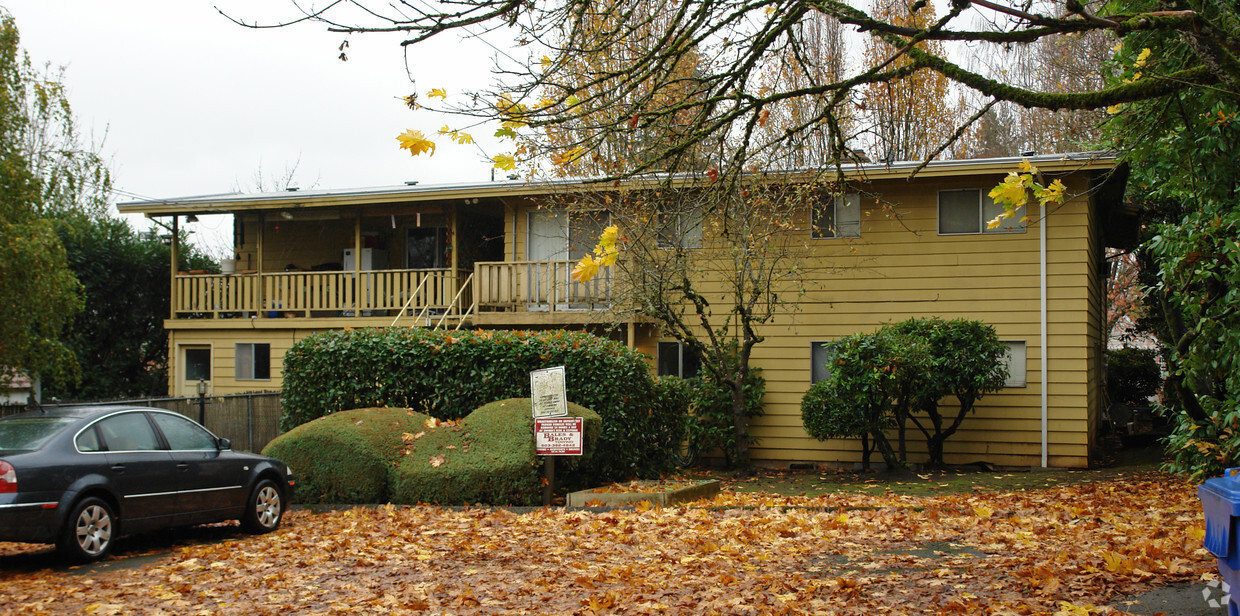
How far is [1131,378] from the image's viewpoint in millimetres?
24219

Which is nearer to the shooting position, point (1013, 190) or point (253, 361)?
point (1013, 190)

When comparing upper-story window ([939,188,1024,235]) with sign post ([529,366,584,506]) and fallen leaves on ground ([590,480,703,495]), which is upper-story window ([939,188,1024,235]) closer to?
fallen leaves on ground ([590,480,703,495])

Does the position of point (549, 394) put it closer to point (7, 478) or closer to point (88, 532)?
point (88, 532)

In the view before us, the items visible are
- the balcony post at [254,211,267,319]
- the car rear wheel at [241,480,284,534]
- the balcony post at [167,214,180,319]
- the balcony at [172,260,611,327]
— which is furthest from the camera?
the balcony post at [167,214,180,319]

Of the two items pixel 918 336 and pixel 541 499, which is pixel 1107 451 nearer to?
pixel 918 336

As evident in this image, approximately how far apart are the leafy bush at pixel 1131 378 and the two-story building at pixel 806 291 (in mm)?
3193

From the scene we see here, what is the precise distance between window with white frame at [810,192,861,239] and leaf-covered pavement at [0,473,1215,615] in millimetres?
7312

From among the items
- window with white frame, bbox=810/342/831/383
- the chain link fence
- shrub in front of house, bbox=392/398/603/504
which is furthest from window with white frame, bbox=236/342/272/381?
window with white frame, bbox=810/342/831/383

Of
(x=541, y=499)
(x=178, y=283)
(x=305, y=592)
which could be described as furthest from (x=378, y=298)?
(x=305, y=592)

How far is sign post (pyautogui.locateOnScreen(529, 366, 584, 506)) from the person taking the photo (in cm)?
1191

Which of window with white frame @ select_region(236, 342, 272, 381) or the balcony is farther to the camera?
window with white frame @ select_region(236, 342, 272, 381)

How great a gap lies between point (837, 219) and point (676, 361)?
3.98 m

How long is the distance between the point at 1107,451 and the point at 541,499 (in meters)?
12.8

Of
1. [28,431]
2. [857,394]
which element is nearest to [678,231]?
[857,394]
